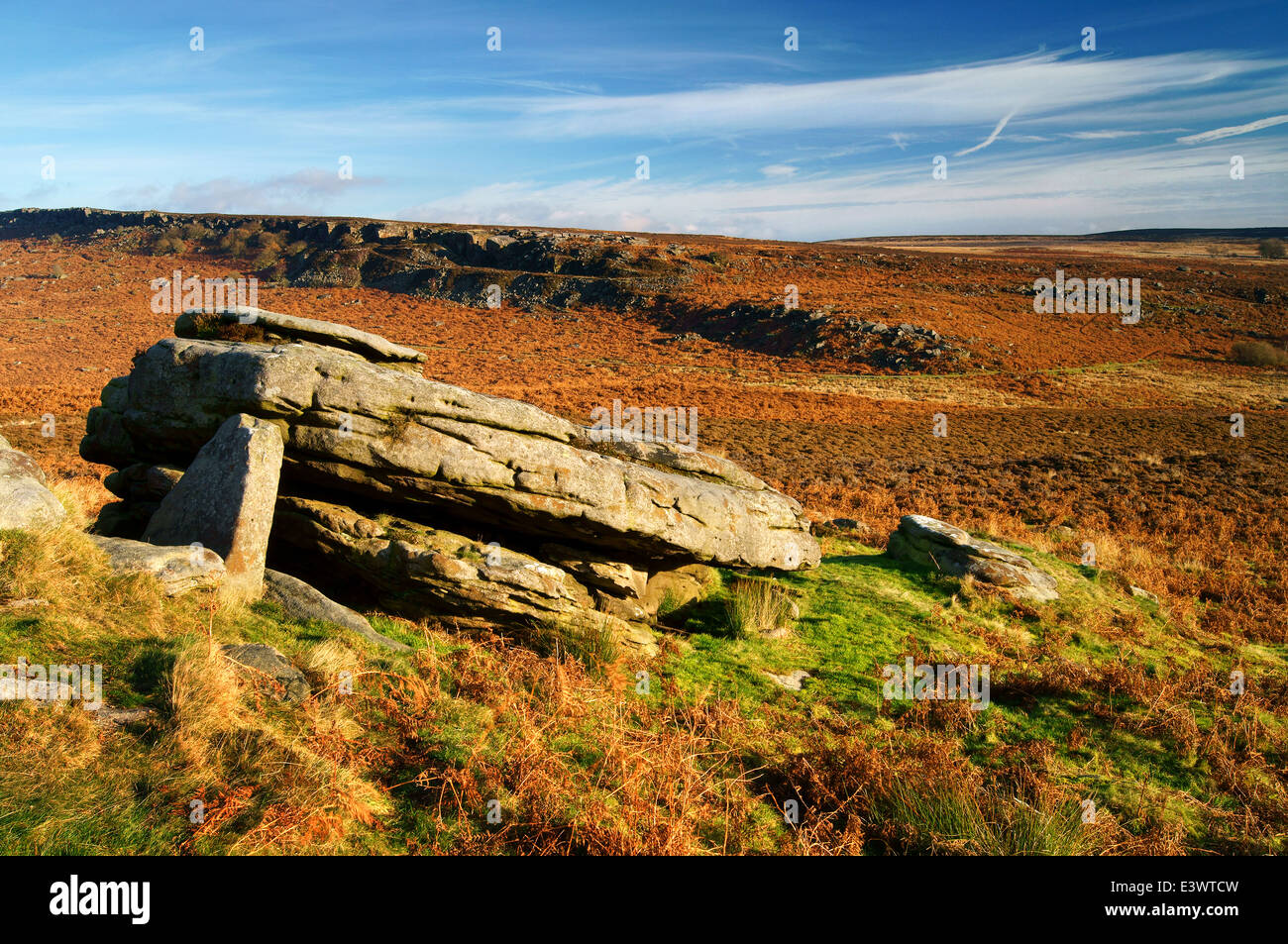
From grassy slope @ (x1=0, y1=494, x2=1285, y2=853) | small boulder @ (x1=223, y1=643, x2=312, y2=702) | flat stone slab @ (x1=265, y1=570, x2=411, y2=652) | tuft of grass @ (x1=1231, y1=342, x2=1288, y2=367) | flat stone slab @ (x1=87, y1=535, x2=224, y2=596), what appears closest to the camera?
grassy slope @ (x1=0, y1=494, x2=1285, y2=853)

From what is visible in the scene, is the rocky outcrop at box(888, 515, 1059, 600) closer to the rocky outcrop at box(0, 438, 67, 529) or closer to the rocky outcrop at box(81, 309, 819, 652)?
the rocky outcrop at box(81, 309, 819, 652)

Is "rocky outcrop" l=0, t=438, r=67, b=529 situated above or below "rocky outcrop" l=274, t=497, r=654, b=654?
above

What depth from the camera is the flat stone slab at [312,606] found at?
9008 mm

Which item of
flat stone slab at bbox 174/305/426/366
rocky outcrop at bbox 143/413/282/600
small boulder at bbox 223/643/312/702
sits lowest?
small boulder at bbox 223/643/312/702

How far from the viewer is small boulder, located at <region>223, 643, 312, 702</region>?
6965 mm

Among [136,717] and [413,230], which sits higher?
[413,230]

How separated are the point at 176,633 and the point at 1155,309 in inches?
3334

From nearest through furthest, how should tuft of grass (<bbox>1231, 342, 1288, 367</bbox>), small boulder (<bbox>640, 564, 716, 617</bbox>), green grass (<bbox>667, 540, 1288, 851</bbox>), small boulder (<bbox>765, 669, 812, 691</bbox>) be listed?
green grass (<bbox>667, 540, 1288, 851</bbox>), small boulder (<bbox>765, 669, 812, 691</bbox>), small boulder (<bbox>640, 564, 716, 617</bbox>), tuft of grass (<bbox>1231, 342, 1288, 367</bbox>)

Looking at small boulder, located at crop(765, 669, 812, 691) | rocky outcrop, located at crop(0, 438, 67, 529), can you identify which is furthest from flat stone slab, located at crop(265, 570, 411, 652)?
small boulder, located at crop(765, 669, 812, 691)

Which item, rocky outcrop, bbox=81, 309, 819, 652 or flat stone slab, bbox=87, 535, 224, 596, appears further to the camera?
rocky outcrop, bbox=81, 309, 819, 652

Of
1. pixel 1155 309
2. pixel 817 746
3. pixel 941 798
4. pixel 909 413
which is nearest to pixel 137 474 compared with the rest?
pixel 817 746

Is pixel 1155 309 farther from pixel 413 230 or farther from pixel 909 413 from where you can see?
pixel 413 230

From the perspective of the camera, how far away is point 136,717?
6.05m

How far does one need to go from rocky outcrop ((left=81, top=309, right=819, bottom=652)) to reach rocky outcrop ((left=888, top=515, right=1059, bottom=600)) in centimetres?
525
